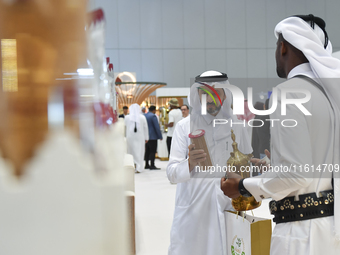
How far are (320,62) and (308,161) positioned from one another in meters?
0.40

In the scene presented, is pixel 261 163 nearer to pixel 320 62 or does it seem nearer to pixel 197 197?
pixel 320 62

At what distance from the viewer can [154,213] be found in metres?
5.19

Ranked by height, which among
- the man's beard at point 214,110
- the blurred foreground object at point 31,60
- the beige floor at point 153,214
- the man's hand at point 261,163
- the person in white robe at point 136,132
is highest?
the blurred foreground object at point 31,60

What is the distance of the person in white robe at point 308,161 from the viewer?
127 cm

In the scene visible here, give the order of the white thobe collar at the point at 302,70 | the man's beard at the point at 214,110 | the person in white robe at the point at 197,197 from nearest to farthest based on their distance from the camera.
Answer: the white thobe collar at the point at 302,70 → the man's beard at the point at 214,110 → the person in white robe at the point at 197,197

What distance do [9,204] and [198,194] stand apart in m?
1.93

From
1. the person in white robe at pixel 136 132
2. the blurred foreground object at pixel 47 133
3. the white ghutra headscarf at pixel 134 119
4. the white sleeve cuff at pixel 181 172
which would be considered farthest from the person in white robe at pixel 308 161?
the white ghutra headscarf at pixel 134 119

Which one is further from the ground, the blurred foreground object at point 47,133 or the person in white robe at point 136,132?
the blurred foreground object at point 47,133

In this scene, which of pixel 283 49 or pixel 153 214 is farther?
pixel 153 214

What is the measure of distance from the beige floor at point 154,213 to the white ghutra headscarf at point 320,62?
2765mm

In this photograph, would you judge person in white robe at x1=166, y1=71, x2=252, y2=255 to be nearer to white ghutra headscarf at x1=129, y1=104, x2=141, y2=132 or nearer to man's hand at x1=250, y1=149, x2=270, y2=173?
man's hand at x1=250, y1=149, x2=270, y2=173

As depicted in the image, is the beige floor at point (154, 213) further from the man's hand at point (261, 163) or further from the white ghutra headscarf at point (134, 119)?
the man's hand at point (261, 163)

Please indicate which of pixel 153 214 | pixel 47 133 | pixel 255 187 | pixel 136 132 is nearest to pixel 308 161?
pixel 255 187

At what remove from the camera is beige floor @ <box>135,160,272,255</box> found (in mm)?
3924
